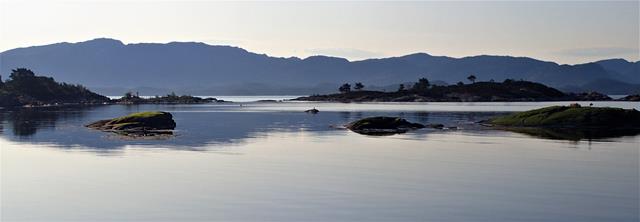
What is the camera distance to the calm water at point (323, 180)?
3144cm

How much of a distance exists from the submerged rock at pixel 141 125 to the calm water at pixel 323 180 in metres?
16.7

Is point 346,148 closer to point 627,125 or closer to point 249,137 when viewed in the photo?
point 249,137

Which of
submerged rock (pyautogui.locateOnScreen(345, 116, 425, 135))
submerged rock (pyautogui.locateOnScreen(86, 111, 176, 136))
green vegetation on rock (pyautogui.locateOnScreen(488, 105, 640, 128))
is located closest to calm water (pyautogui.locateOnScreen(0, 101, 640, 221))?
submerged rock (pyautogui.locateOnScreen(86, 111, 176, 136))

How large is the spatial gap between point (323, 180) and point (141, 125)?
51467mm

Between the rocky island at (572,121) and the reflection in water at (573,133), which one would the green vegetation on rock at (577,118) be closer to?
the rocky island at (572,121)

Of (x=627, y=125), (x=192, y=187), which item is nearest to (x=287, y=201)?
(x=192, y=187)

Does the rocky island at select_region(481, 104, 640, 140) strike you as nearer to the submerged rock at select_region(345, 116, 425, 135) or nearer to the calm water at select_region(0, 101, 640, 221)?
the submerged rock at select_region(345, 116, 425, 135)

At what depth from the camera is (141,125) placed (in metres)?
88.1

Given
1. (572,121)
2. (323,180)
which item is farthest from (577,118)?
(323,180)

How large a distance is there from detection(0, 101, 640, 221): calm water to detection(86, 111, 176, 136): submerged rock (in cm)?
1670

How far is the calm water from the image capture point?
31438 millimetres

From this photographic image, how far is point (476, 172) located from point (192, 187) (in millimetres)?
16413

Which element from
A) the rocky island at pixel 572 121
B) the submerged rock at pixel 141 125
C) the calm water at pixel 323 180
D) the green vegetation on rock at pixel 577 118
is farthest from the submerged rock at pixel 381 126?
the submerged rock at pixel 141 125

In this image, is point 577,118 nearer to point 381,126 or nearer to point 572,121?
point 572,121
